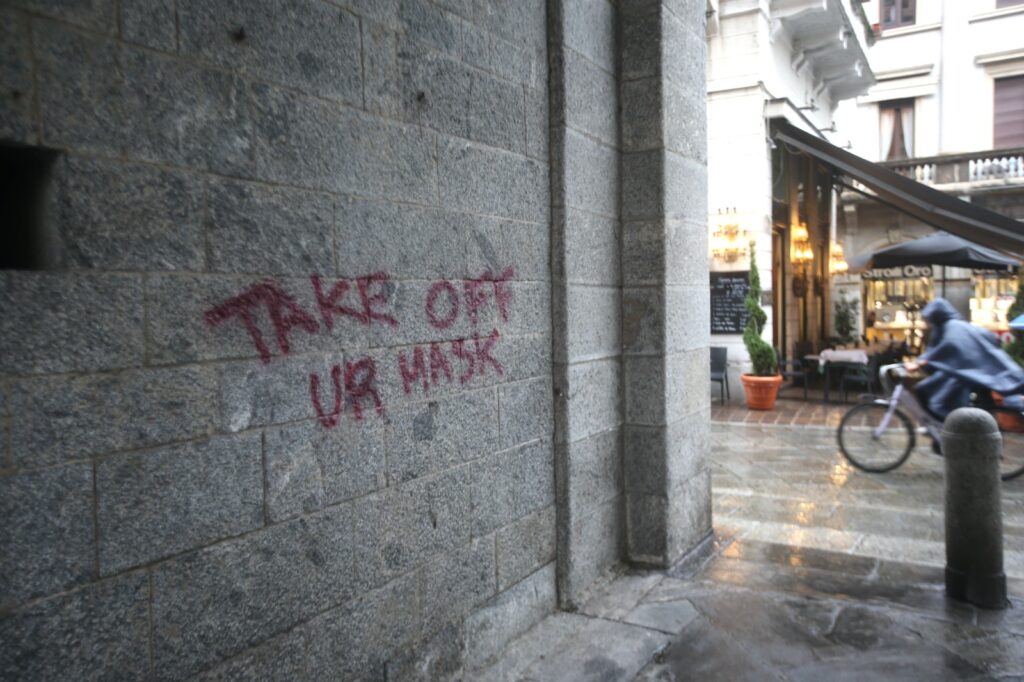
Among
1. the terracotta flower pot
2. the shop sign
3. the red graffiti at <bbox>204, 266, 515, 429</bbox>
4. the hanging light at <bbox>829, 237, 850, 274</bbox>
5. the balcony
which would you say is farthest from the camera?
the shop sign

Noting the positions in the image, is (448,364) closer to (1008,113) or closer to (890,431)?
(890,431)

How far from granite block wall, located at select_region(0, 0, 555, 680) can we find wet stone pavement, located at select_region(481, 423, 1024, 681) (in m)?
0.45

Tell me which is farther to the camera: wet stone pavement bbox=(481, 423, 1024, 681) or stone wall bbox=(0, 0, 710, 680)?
wet stone pavement bbox=(481, 423, 1024, 681)

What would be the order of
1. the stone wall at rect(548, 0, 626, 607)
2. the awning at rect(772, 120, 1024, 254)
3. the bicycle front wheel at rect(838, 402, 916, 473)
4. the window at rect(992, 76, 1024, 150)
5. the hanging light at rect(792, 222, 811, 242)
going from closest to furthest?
the stone wall at rect(548, 0, 626, 607), the bicycle front wheel at rect(838, 402, 916, 473), the awning at rect(772, 120, 1024, 254), the hanging light at rect(792, 222, 811, 242), the window at rect(992, 76, 1024, 150)

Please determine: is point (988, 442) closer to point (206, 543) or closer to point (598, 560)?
point (598, 560)

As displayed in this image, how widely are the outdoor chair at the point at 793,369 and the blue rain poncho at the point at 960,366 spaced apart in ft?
15.5

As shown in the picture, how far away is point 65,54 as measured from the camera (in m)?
1.95

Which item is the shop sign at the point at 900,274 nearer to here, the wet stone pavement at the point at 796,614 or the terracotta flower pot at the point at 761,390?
the terracotta flower pot at the point at 761,390

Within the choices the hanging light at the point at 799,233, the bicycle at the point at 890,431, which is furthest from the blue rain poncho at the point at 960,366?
the hanging light at the point at 799,233

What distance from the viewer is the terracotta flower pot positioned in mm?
10969

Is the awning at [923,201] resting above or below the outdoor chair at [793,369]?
above

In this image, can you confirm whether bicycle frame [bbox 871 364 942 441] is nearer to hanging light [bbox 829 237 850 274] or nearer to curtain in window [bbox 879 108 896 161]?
hanging light [bbox 829 237 850 274]

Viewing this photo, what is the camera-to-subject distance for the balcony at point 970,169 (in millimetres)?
19141

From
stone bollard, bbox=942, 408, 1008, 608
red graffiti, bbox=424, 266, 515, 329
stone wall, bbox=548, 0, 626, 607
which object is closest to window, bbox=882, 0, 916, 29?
stone wall, bbox=548, 0, 626, 607
